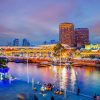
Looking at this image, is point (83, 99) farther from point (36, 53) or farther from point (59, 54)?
point (36, 53)

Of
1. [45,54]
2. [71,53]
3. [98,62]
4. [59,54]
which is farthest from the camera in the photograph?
[45,54]

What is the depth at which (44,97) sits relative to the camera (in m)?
24.4

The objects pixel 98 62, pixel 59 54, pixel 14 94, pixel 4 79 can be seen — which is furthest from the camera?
pixel 59 54

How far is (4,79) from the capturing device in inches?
1339

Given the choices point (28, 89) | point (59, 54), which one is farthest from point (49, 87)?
point (59, 54)

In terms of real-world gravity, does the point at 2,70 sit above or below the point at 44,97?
above

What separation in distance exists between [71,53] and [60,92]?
13378 centimetres

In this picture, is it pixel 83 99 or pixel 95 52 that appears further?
pixel 95 52

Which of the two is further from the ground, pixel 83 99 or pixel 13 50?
pixel 13 50

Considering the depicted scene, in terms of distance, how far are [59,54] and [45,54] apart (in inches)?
1554

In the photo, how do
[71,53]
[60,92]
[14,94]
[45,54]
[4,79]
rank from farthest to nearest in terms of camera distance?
1. [45,54]
2. [71,53]
3. [4,79]
4. [60,92]
5. [14,94]

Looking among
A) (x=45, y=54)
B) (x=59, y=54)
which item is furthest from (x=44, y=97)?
(x=45, y=54)

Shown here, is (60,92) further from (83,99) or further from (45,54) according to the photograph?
(45,54)

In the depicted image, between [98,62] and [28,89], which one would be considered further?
[98,62]
